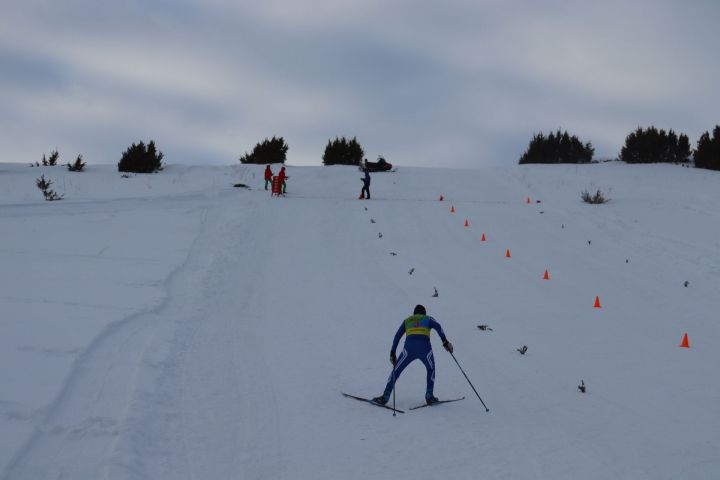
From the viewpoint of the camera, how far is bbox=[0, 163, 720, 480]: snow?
22.2 feet

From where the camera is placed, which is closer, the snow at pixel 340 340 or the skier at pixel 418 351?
the snow at pixel 340 340

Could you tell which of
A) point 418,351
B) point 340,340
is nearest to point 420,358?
point 418,351

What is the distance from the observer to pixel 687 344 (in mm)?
11492

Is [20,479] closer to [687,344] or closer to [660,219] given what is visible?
[687,344]

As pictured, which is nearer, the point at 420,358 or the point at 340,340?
the point at 420,358

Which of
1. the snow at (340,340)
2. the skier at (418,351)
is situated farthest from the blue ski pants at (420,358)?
the snow at (340,340)

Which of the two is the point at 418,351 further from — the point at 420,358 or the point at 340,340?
the point at 340,340

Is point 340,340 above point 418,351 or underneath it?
underneath

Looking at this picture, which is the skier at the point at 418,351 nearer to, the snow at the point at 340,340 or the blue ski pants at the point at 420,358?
the blue ski pants at the point at 420,358

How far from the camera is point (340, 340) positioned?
11.1 m

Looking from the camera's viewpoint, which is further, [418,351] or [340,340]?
[340,340]

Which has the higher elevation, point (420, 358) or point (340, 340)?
point (420, 358)

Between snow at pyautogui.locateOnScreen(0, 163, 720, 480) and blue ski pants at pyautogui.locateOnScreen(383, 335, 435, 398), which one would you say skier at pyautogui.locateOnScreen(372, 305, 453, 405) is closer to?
blue ski pants at pyautogui.locateOnScreen(383, 335, 435, 398)

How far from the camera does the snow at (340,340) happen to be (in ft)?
22.2
